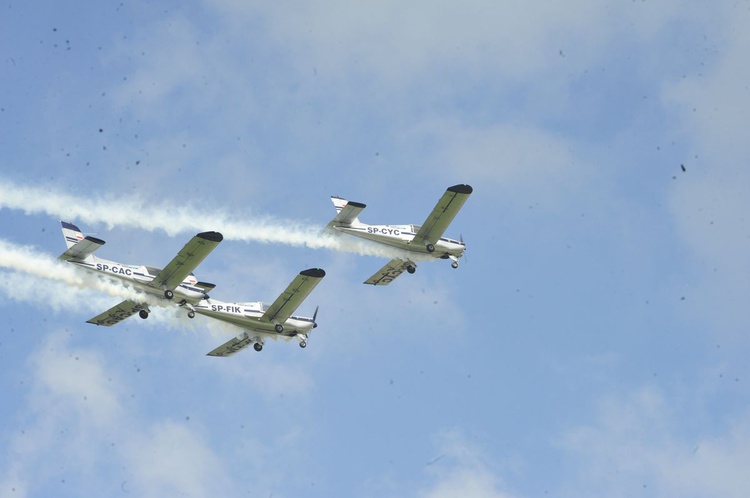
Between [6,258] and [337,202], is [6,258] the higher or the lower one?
the lower one

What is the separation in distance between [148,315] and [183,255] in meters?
4.13

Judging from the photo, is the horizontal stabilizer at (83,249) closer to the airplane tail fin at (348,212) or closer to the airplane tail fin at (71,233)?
the airplane tail fin at (71,233)

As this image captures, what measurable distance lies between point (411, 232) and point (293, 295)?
6.82 m

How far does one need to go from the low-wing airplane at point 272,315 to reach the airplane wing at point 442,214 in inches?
238

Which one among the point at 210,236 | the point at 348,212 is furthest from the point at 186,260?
the point at 348,212

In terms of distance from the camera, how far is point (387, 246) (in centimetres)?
7912

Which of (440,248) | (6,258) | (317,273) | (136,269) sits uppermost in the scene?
(440,248)

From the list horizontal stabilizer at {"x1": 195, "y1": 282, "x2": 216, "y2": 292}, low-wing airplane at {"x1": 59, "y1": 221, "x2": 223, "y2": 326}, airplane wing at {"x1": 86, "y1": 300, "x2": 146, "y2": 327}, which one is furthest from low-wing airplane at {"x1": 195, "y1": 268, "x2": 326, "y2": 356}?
airplane wing at {"x1": 86, "y1": 300, "x2": 146, "y2": 327}

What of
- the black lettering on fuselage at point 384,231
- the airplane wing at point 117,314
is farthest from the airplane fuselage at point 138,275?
the black lettering on fuselage at point 384,231

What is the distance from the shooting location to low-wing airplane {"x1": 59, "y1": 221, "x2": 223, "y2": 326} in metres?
70.4

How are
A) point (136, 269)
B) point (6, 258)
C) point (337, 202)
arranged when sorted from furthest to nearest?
point (337, 202) < point (136, 269) < point (6, 258)

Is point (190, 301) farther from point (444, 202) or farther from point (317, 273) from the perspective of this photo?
point (444, 202)

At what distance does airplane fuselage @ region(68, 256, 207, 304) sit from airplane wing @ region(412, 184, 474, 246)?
11.2 metres

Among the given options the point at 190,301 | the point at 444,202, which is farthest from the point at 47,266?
the point at 444,202
